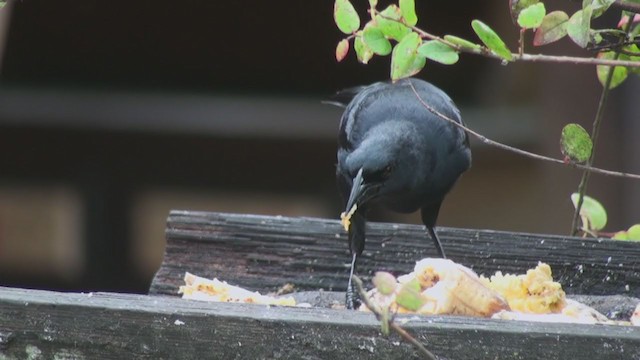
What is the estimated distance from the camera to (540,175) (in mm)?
5535

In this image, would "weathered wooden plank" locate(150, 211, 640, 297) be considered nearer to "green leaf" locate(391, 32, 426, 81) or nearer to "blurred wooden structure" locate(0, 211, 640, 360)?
"green leaf" locate(391, 32, 426, 81)

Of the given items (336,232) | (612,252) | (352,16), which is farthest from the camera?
(336,232)

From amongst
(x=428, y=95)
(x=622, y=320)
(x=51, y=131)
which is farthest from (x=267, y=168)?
(x=622, y=320)

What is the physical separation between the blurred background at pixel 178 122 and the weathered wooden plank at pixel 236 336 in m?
4.02

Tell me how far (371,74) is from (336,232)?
3.25 m

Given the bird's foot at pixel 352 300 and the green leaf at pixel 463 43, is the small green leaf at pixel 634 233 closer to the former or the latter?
the bird's foot at pixel 352 300

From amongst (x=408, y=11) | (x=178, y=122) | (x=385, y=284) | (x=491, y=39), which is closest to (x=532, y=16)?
(x=491, y=39)

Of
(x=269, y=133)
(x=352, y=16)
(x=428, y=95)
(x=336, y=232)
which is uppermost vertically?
(x=352, y=16)

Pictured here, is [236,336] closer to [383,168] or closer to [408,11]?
[408,11]

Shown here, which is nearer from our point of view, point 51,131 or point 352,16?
point 352,16

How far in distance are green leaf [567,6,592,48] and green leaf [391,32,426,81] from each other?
22 cm

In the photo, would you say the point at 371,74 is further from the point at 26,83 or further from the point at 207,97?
the point at 26,83

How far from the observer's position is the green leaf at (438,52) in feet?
5.50

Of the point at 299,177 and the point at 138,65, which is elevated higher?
the point at 138,65
